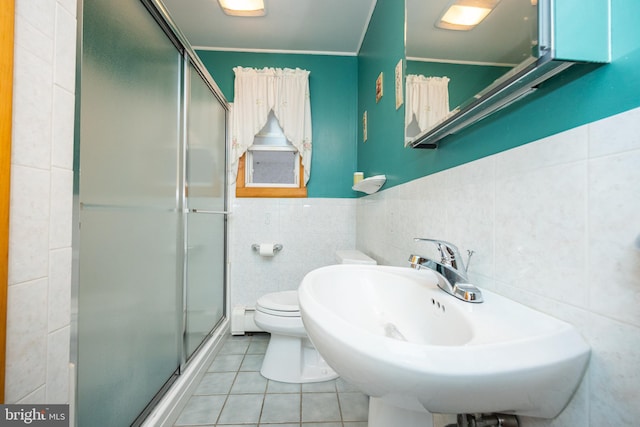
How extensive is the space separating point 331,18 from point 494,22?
167 cm

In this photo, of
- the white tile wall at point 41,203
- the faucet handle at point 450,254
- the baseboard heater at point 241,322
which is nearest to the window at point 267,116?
the baseboard heater at point 241,322

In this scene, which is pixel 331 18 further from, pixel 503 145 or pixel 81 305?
pixel 81 305

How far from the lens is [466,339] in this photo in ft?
1.67

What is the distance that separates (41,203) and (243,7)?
1.84 metres

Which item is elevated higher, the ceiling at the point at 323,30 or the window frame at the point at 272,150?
the ceiling at the point at 323,30

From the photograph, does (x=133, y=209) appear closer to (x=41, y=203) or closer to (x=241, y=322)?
(x=41, y=203)

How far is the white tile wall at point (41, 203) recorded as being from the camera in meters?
0.55

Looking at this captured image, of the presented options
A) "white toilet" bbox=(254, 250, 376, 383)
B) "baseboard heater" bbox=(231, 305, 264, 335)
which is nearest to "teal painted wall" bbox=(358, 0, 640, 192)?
"white toilet" bbox=(254, 250, 376, 383)

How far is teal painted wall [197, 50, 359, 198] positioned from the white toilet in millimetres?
875

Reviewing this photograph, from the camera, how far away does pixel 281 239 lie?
2.22 metres

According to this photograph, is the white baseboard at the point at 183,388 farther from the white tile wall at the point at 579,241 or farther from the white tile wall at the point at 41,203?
the white tile wall at the point at 579,241

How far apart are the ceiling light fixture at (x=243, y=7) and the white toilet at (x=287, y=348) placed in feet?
5.85

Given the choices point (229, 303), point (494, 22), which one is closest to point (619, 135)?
point (494, 22)

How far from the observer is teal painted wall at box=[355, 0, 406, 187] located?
135 cm
